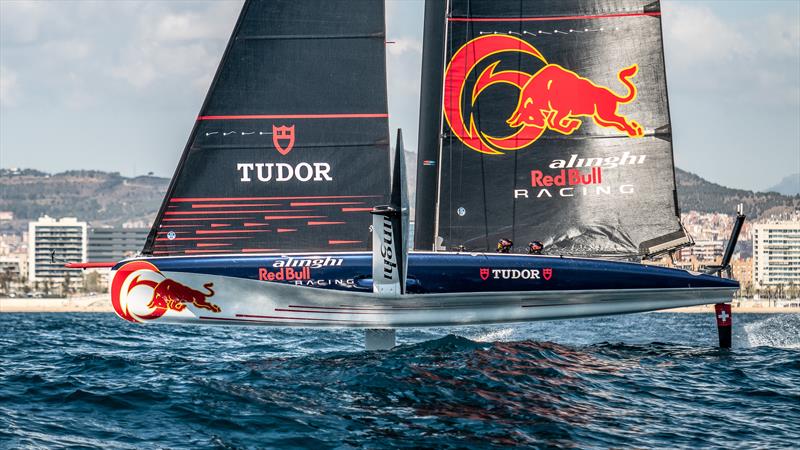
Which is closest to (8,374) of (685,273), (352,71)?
(352,71)

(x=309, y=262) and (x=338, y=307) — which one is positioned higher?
(x=309, y=262)

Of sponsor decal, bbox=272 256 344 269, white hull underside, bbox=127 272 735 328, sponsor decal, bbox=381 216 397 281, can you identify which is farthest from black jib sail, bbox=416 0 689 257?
sponsor decal, bbox=272 256 344 269

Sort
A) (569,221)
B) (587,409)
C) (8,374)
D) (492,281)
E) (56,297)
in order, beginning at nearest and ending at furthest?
(587,409)
(8,374)
(492,281)
(569,221)
(56,297)

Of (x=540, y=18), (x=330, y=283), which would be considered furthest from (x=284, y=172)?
(x=540, y=18)

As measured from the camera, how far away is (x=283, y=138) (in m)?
18.8

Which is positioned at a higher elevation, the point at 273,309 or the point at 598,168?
the point at 598,168

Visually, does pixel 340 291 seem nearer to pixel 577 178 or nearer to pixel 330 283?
pixel 330 283

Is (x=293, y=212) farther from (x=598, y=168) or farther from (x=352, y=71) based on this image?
(x=598, y=168)

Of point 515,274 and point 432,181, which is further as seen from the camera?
point 432,181

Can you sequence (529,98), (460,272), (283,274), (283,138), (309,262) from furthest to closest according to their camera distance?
(529,98) < (283,138) < (460,272) < (309,262) < (283,274)

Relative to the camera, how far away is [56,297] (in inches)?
6708

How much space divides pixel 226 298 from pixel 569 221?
22.5 ft

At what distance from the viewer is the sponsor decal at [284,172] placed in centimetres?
1877

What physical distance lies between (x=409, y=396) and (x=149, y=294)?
6.05 meters
